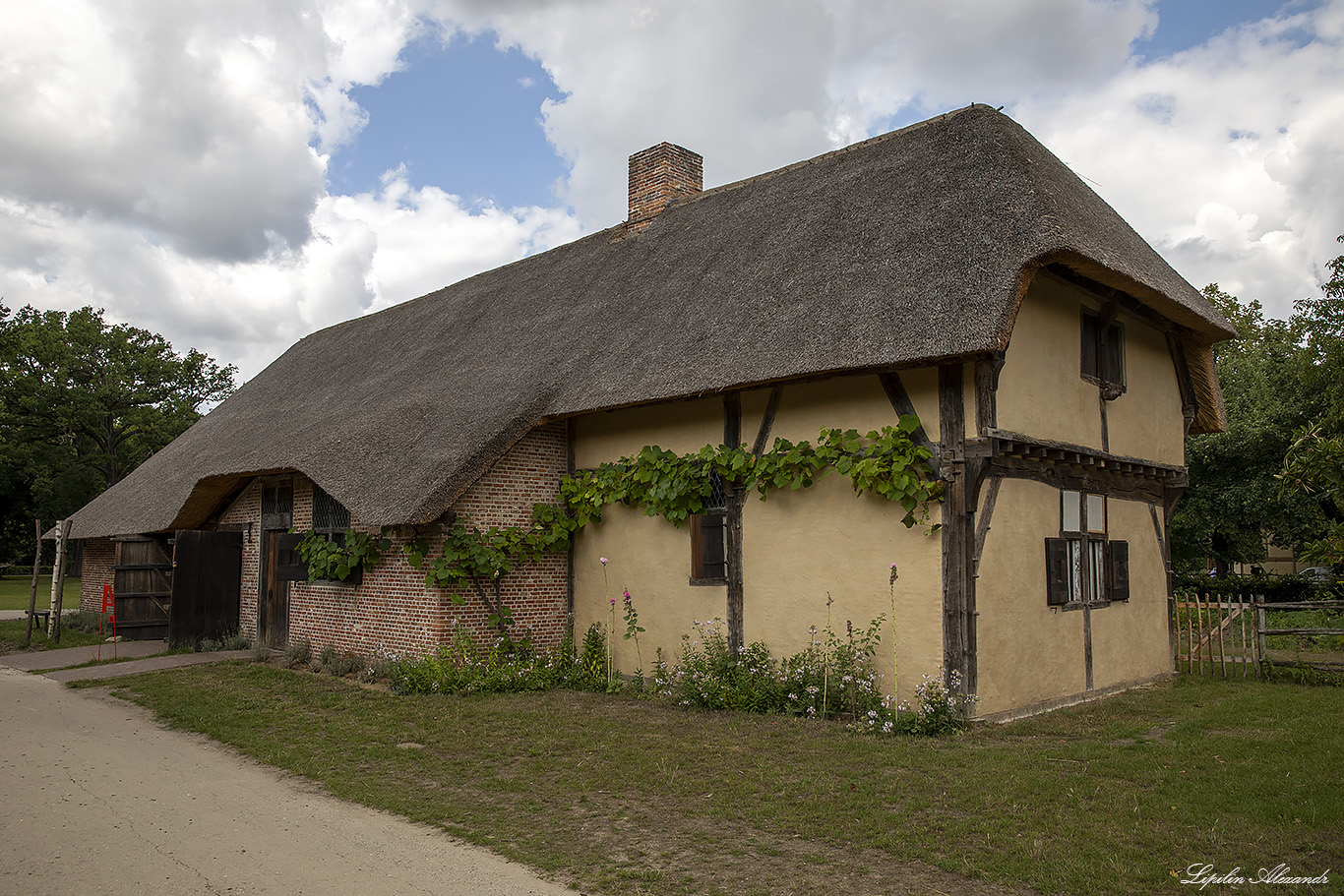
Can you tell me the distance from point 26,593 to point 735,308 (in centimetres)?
3100

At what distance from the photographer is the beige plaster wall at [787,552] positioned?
328 inches

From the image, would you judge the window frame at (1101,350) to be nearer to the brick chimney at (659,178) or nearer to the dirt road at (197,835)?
the brick chimney at (659,178)

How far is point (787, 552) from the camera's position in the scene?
922 cm

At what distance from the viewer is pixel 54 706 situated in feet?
31.9

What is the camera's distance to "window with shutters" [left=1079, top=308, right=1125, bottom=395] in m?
10.1

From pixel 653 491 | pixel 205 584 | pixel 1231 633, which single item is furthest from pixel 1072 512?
pixel 205 584

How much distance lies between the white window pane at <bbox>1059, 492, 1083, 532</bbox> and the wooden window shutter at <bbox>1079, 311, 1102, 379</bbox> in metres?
1.34

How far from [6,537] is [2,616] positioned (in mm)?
24290

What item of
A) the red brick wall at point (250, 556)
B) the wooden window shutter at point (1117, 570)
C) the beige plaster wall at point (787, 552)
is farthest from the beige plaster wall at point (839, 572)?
the red brick wall at point (250, 556)

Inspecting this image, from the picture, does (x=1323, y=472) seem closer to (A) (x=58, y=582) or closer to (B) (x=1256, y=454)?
(B) (x=1256, y=454)

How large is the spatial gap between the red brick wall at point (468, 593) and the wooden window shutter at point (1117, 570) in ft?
20.9

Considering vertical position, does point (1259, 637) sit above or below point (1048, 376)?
below

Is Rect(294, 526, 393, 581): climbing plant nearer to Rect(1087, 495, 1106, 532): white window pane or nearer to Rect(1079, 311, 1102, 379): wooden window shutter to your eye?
Rect(1087, 495, 1106, 532): white window pane

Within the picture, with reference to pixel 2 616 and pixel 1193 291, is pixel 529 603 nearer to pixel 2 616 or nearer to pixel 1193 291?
pixel 1193 291
